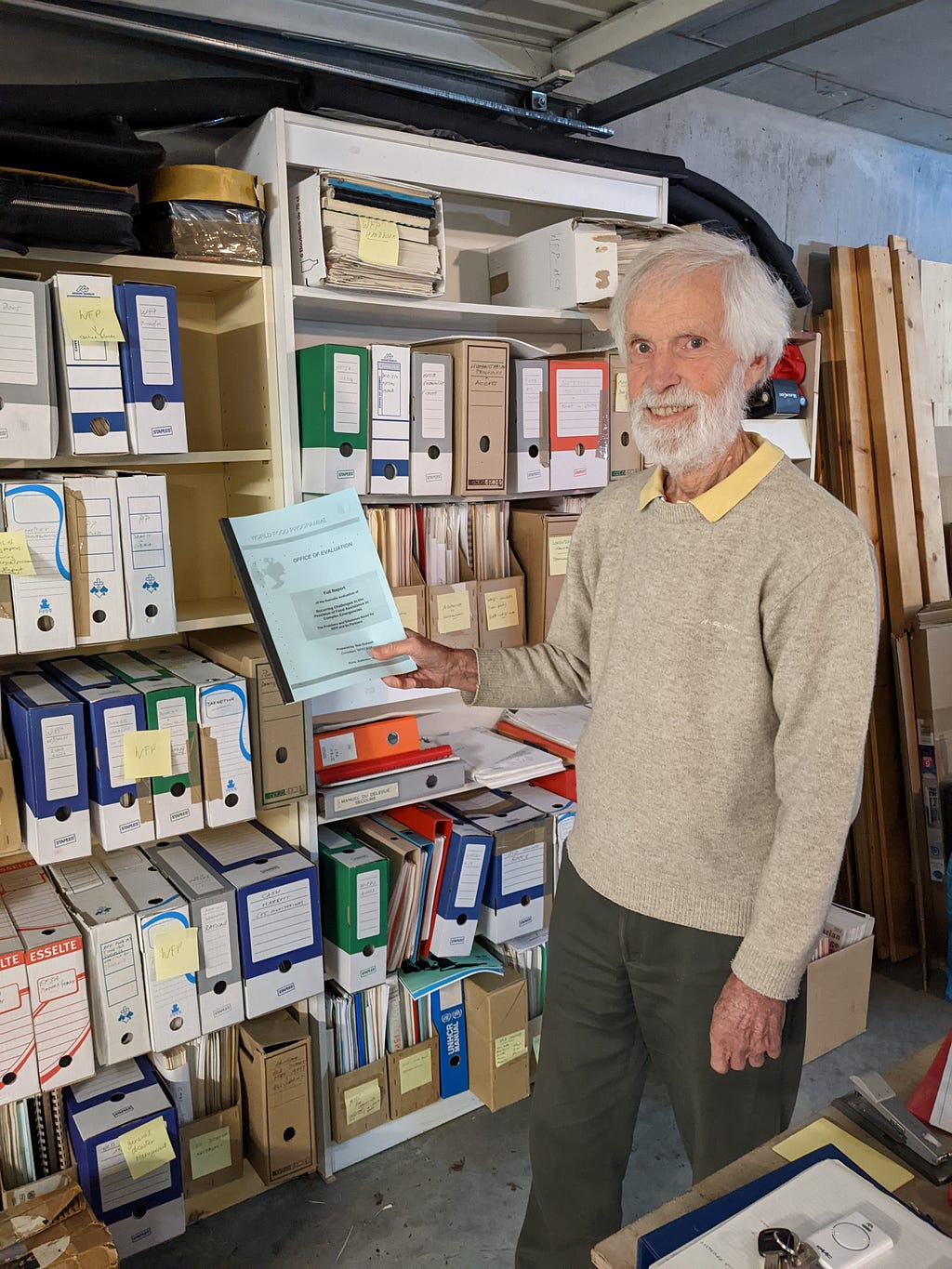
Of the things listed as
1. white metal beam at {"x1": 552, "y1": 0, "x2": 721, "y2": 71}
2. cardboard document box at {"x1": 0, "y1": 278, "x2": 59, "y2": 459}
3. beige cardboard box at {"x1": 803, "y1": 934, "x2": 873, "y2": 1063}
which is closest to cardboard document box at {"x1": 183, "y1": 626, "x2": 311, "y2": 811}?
cardboard document box at {"x1": 0, "y1": 278, "x2": 59, "y2": 459}

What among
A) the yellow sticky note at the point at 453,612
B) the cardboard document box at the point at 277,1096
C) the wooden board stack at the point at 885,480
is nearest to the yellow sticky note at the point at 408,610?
the yellow sticky note at the point at 453,612

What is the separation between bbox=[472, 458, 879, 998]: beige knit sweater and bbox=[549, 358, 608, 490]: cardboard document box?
81cm

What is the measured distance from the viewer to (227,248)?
6.29 feet

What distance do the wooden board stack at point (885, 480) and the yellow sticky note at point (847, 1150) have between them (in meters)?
2.29

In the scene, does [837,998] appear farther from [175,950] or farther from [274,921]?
[175,950]

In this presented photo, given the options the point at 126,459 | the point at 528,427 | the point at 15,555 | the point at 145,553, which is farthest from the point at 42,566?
the point at 528,427

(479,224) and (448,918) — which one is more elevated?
(479,224)

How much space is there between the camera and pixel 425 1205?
7.18 feet

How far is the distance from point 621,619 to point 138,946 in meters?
1.20

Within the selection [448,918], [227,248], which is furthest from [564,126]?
[448,918]

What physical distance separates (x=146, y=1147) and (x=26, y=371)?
154cm

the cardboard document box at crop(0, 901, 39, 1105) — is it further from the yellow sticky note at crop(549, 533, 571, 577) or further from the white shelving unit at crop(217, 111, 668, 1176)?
the yellow sticky note at crop(549, 533, 571, 577)

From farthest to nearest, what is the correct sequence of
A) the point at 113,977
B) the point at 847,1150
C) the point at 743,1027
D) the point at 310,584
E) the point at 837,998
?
the point at 837,998 < the point at 113,977 < the point at 310,584 < the point at 743,1027 < the point at 847,1150

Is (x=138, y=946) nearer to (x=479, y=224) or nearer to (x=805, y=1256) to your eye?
(x=805, y=1256)
